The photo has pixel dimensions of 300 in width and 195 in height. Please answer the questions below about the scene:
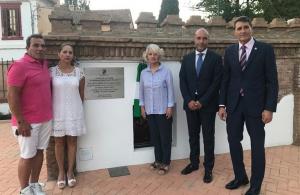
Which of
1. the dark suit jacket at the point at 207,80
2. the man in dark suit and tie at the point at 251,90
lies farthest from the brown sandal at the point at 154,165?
the man in dark suit and tie at the point at 251,90

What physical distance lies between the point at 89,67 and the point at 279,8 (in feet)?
43.3

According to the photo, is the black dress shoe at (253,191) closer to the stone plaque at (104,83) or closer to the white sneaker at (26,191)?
the stone plaque at (104,83)

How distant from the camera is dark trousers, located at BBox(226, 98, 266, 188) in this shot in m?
3.92

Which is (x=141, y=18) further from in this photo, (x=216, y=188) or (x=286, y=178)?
(x=286, y=178)

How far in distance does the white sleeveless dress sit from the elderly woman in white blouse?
983mm

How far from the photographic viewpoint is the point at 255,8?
1584cm

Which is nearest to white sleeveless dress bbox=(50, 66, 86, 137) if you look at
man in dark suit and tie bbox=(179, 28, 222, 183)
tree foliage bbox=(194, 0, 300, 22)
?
man in dark suit and tie bbox=(179, 28, 222, 183)

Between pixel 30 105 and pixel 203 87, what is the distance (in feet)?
7.49

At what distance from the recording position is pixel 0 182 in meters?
4.64

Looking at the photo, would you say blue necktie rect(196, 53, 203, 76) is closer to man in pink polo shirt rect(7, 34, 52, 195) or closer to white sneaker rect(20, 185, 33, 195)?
man in pink polo shirt rect(7, 34, 52, 195)

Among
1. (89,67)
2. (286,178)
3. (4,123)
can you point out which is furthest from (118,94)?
(4,123)

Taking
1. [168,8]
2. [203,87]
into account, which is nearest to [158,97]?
[203,87]

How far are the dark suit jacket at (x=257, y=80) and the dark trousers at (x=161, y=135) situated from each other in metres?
1.10

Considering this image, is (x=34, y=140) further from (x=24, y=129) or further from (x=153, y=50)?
(x=153, y=50)
